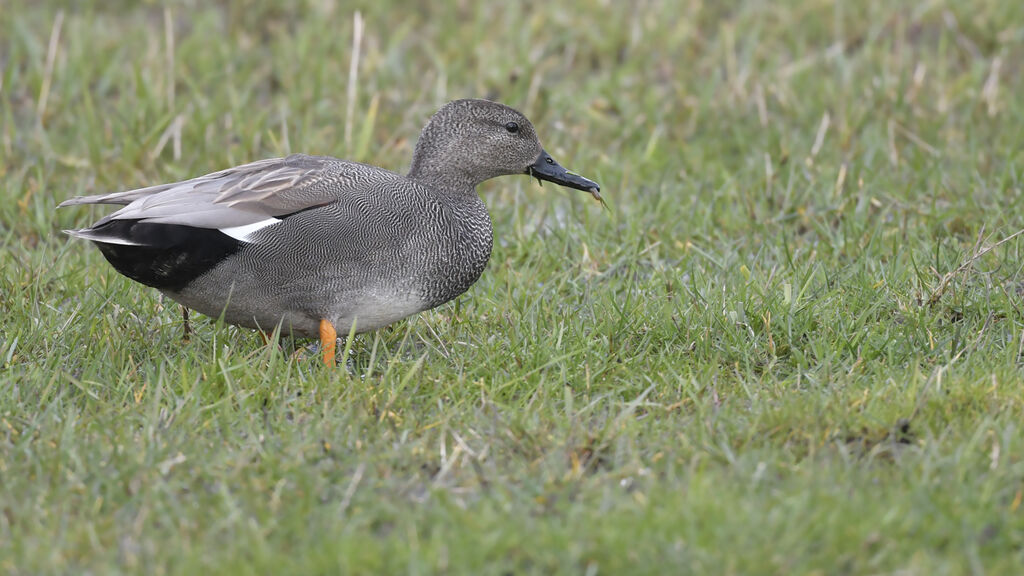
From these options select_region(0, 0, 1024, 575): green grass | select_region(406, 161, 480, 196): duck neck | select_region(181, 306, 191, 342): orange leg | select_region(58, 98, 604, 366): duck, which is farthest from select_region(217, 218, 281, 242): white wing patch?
select_region(406, 161, 480, 196): duck neck

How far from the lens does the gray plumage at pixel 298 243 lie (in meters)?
3.93

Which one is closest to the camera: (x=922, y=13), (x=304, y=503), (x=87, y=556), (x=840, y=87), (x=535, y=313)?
(x=87, y=556)

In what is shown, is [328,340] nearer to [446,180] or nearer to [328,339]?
[328,339]

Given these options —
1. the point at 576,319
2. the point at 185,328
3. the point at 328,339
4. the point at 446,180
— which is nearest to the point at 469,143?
the point at 446,180

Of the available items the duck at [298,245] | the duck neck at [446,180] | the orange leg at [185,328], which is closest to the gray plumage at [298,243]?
the duck at [298,245]

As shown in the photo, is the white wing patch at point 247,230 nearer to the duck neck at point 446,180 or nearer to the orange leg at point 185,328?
the orange leg at point 185,328

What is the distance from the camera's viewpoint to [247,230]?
4.00m

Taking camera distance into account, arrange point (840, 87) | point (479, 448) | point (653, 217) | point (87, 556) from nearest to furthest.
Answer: point (87, 556), point (479, 448), point (653, 217), point (840, 87)

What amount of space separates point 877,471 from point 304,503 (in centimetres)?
146

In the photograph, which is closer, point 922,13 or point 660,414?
point 660,414

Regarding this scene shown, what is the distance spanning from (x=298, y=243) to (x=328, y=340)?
0.35 metres

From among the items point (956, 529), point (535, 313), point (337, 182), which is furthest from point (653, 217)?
point (956, 529)

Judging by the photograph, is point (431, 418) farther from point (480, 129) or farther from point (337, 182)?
point (480, 129)

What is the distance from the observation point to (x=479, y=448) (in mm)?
3574
